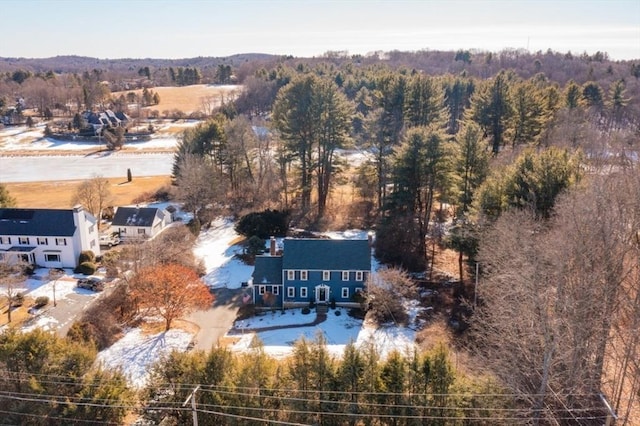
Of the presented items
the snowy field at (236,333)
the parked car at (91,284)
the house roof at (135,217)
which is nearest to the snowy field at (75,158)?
the house roof at (135,217)

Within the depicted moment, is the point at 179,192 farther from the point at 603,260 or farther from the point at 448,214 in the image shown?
the point at 603,260

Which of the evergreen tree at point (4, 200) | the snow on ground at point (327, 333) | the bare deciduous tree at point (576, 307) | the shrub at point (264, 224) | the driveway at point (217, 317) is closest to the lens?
the bare deciduous tree at point (576, 307)

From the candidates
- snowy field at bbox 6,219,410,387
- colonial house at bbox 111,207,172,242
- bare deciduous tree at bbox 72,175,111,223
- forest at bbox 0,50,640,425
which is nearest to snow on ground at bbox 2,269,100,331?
snowy field at bbox 6,219,410,387

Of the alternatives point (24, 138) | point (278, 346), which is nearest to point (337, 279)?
point (278, 346)

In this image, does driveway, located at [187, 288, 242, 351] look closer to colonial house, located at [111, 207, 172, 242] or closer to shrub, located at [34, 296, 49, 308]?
shrub, located at [34, 296, 49, 308]

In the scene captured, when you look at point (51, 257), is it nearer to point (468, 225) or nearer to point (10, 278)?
point (10, 278)

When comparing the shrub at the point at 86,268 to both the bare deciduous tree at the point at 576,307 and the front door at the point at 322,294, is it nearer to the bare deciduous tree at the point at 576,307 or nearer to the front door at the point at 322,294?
the front door at the point at 322,294
